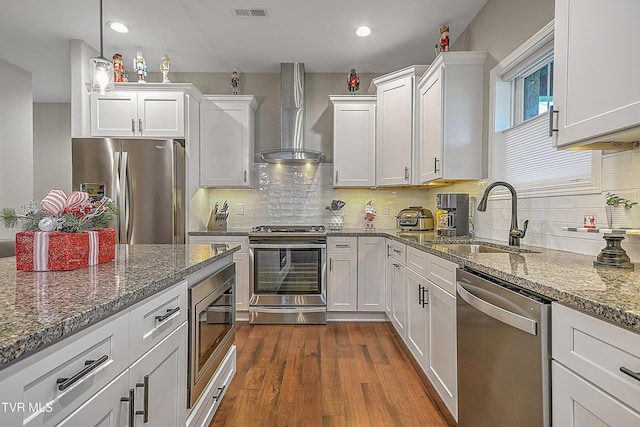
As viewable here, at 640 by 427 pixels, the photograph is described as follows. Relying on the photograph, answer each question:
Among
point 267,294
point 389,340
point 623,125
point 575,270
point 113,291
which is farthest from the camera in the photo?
point 267,294

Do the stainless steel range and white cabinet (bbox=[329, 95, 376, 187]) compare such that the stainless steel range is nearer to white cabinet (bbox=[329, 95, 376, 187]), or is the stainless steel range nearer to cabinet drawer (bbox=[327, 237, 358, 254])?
cabinet drawer (bbox=[327, 237, 358, 254])

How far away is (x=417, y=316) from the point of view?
A: 2.46 m

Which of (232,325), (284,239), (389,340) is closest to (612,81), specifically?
(232,325)

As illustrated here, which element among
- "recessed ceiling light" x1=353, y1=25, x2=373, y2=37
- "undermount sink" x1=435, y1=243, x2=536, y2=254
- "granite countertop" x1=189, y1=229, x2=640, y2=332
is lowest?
"undermount sink" x1=435, y1=243, x2=536, y2=254

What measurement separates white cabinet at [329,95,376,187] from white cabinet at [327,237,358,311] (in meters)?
0.72

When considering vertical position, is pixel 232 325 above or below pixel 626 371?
below

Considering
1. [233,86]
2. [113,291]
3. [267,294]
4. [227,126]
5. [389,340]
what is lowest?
[389,340]

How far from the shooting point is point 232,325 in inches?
89.0

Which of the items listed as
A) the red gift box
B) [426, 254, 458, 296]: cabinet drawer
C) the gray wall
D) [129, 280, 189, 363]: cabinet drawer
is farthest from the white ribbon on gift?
the gray wall

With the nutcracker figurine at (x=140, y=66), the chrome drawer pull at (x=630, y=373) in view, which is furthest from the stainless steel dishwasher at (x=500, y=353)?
the nutcracker figurine at (x=140, y=66)

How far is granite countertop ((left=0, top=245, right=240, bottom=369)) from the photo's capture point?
2.13ft

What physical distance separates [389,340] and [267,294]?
4.07ft

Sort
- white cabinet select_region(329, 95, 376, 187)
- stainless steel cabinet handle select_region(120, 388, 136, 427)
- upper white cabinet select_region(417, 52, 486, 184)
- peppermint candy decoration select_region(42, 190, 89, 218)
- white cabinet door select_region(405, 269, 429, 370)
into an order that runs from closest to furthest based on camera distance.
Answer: stainless steel cabinet handle select_region(120, 388, 136, 427), peppermint candy decoration select_region(42, 190, 89, 218), white cabinet door select_region(405, 269, 429, 370), upper white cabinet select_region(417, 52, 486, 184), white cabinet select_region(329, 95, 376, 187)

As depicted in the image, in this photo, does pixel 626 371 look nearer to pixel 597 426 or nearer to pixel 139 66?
pixel 597 426
